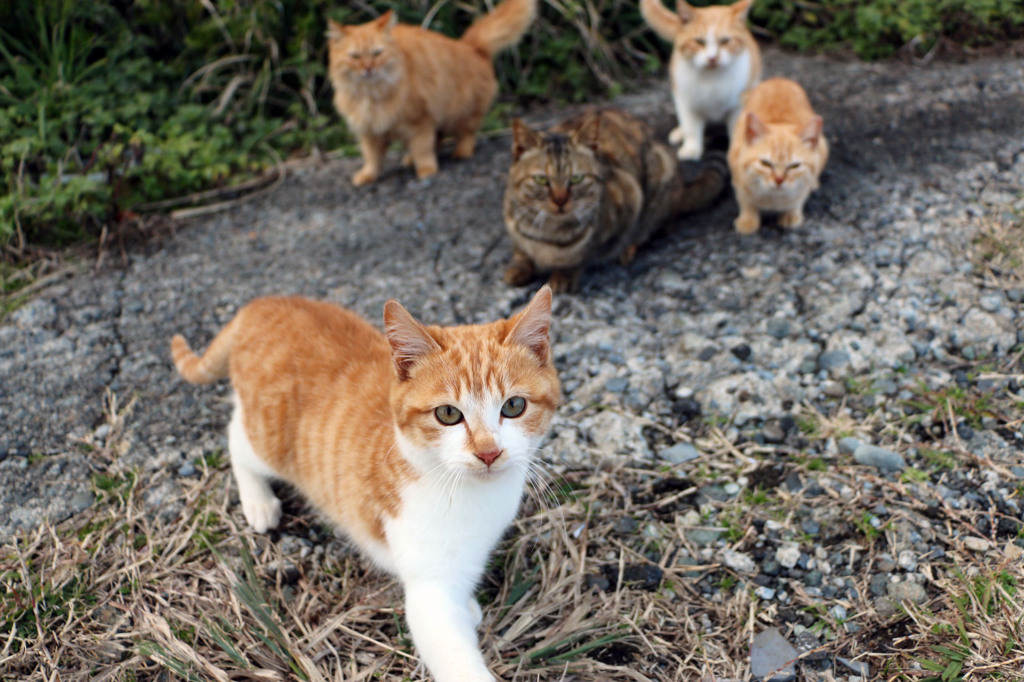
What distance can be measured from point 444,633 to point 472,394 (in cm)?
64

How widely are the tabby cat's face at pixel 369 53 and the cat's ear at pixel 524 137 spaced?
53.4 inches

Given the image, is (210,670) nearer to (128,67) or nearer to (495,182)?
(495,182)

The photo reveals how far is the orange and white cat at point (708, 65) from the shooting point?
478cm

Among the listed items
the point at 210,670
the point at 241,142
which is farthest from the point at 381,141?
the point at 210,670

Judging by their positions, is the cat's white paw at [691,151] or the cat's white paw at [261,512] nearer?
the cat's white paw at [261,512]

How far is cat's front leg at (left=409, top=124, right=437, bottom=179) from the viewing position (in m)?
4.95

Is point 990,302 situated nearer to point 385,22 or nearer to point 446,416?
point 446,416

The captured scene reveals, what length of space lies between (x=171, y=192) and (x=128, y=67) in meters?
1.13

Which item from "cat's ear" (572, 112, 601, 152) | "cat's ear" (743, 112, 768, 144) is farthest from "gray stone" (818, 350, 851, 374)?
"cat's ear" (572, 112, 601, 152)

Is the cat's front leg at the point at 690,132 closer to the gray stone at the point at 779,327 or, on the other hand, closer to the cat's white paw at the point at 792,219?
the cat's white paw at the point at 792,219

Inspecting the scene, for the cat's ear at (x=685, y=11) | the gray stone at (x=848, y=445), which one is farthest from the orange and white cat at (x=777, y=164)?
the gray stone at (x=848, y=445)

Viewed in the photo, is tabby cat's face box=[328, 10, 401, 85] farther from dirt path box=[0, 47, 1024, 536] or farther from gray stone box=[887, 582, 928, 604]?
gray stone box=[887, 582, 928, 604]

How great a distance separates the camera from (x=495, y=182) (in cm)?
489

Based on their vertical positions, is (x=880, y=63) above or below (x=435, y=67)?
below
